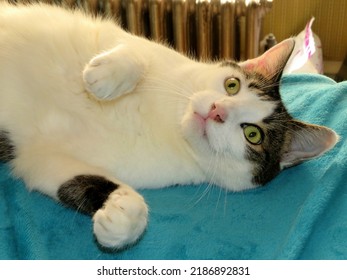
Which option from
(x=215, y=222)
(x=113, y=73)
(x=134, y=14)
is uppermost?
(x=113, y=73)

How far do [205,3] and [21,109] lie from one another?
5.16 ft

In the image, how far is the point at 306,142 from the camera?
4.14ft

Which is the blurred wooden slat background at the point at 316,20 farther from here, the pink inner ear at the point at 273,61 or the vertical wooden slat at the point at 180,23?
the pink inner ear at the point at 273,61

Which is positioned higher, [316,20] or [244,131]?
[244,131]

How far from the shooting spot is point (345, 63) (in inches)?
111

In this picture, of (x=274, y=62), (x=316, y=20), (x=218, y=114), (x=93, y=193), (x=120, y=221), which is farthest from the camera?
(x=316, y=20)

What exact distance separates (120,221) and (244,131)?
444mm

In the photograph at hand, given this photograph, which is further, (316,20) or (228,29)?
(316,20)

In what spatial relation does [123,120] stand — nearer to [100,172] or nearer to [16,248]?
[100,172]

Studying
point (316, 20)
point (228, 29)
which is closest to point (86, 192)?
point (228, 29)

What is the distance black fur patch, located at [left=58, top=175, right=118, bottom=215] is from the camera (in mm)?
1014

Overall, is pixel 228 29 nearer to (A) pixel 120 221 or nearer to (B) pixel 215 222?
(B) pixel 215 222

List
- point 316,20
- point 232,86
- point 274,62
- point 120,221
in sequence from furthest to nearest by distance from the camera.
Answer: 1. point 316,20
2. point 274,62
3. point 232,86
4. point 120,221

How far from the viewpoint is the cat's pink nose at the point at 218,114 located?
44.6 inches
